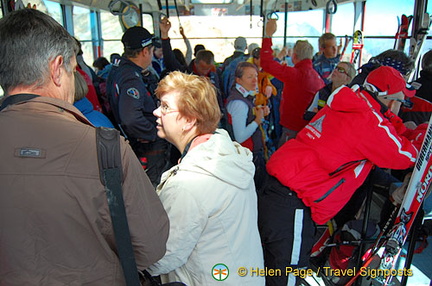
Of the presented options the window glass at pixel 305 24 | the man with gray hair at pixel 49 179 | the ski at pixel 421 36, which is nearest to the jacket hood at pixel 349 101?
the man with gray hair at pixel 49 179

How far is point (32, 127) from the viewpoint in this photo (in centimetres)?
88

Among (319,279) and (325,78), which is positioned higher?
(325,78)

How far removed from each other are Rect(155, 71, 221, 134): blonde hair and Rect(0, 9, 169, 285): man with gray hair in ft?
1.77

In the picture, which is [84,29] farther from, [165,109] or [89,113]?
[165,109]

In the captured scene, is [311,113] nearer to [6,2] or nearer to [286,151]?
[286,151]

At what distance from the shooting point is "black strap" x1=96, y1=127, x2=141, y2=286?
0.90 m

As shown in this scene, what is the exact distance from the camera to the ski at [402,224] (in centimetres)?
175

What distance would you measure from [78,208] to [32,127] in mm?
226

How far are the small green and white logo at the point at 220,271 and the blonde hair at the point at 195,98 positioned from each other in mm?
541

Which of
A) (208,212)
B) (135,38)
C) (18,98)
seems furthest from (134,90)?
(18,98)

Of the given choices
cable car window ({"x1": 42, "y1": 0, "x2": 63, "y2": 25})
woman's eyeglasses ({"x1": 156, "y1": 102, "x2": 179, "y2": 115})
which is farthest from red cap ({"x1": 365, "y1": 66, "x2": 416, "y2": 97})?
cable car window ({"x1": 42, "y1": 0, "x2": 63, "y2": 25})

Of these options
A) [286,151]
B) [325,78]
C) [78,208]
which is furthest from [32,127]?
[325,78]

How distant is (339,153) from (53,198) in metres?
1.39

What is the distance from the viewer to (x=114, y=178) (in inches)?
35.4
